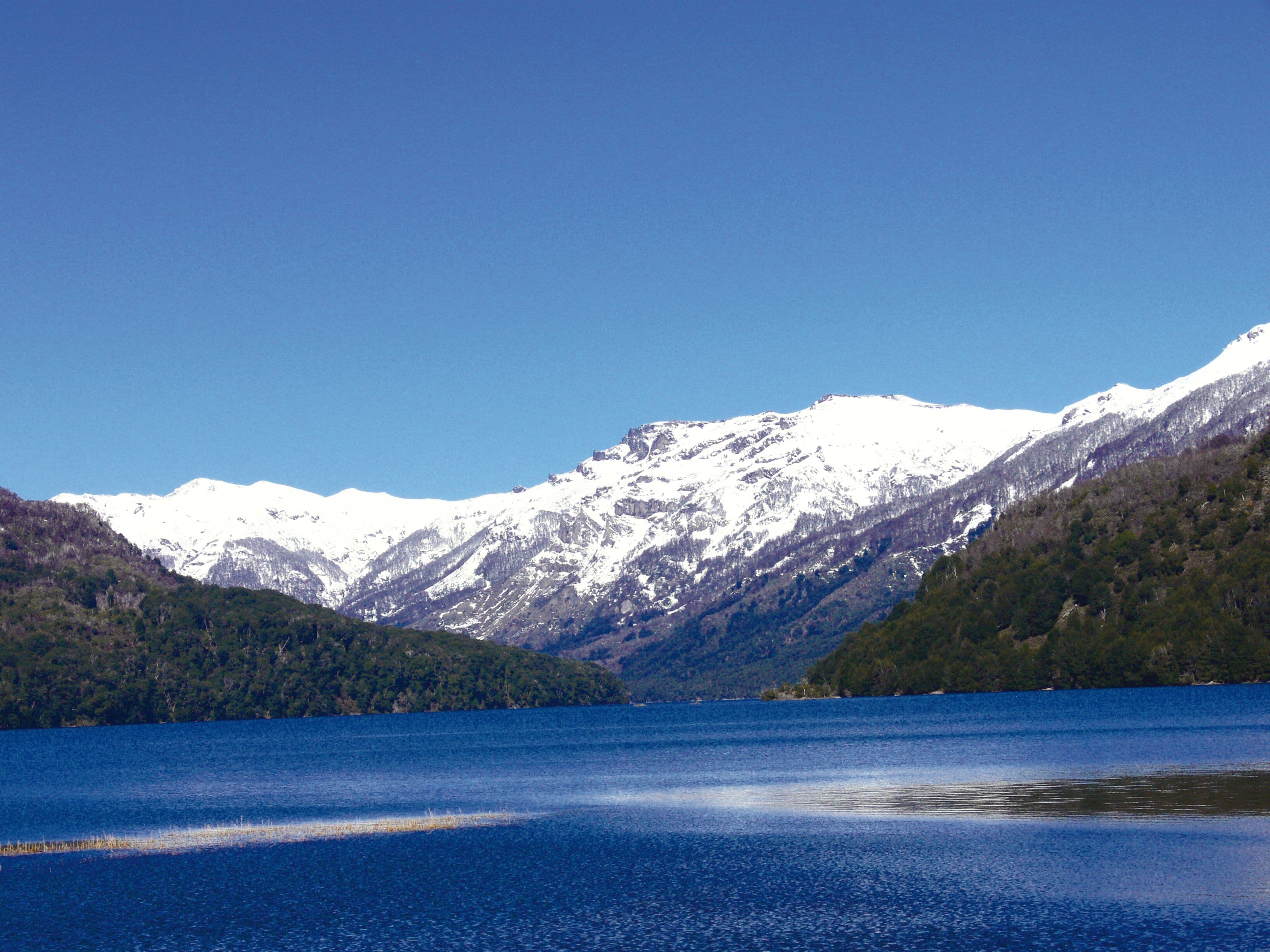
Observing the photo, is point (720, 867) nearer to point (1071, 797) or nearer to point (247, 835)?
point (1071, 797)

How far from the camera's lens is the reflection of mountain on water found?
90.0 metres

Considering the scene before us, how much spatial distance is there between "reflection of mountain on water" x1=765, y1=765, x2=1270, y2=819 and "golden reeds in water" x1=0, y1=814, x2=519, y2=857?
26.0 metres

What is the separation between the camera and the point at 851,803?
10631 cm

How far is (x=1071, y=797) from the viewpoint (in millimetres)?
100625

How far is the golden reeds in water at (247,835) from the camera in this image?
9375cm

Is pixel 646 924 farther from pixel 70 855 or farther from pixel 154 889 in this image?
pixel 70 855

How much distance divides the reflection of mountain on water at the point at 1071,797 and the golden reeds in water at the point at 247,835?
2600 cm

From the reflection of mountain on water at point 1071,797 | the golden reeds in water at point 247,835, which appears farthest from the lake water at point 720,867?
the golden reeds in water at point 247,835

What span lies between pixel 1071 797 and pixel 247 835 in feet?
193

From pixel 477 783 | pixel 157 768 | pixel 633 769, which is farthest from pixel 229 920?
pixel 157 768

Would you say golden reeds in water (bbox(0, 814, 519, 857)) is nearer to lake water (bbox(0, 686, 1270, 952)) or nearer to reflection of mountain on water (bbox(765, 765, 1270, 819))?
lake water (bbox(0, 686, 1270, 952))

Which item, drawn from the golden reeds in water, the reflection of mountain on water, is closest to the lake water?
the reflection of mountain on water

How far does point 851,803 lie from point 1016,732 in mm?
84986

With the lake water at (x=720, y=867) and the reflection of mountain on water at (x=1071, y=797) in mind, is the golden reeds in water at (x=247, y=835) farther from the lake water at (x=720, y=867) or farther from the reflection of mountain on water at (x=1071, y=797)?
the reflection of mountain on water at (x=1071, y=797)
